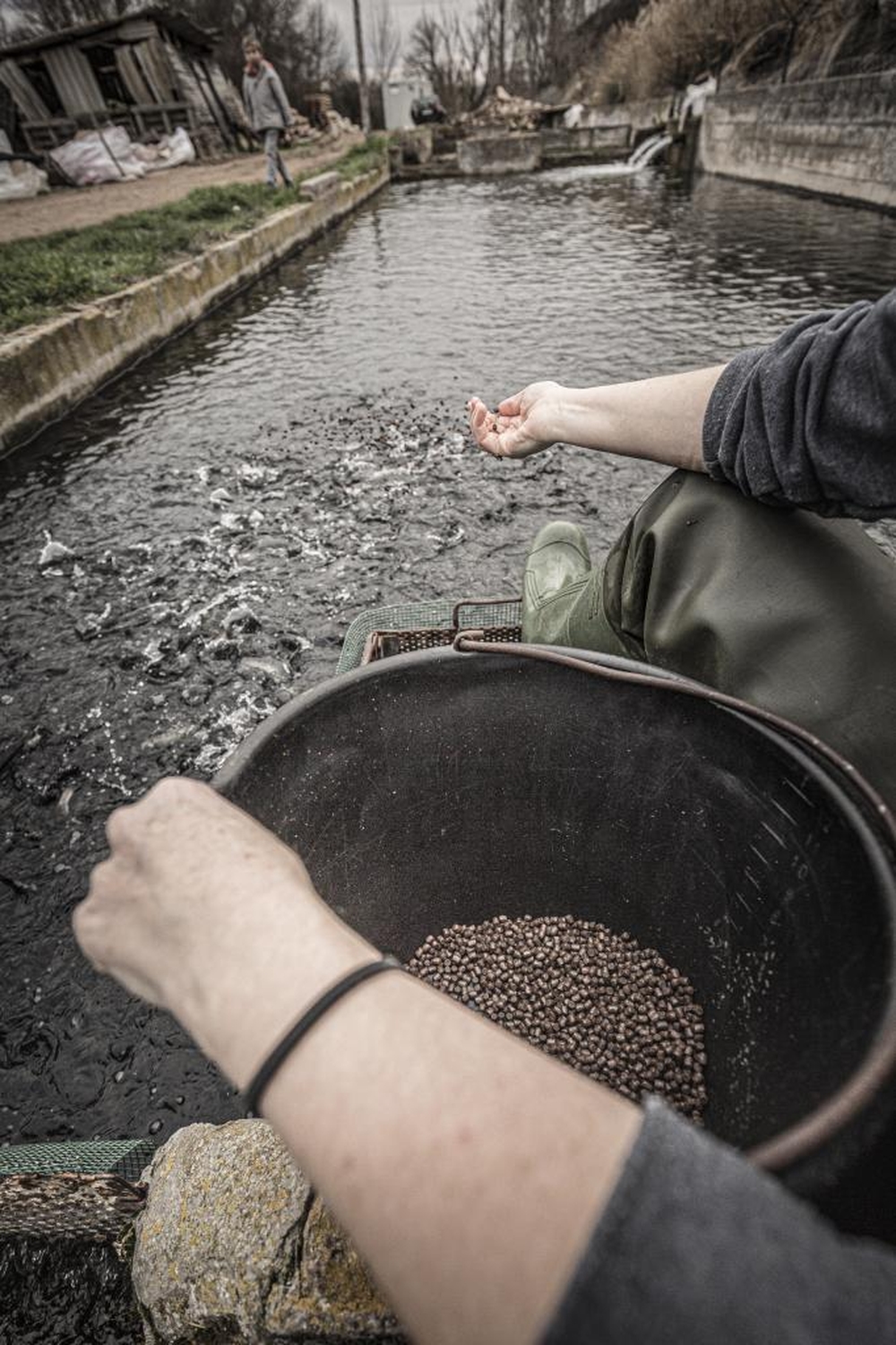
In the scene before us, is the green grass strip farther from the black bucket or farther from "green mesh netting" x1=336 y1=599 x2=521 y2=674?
the black bucket

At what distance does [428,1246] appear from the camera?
443mm

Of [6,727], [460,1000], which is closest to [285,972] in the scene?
[460,1000]

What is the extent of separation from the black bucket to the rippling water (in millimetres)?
827

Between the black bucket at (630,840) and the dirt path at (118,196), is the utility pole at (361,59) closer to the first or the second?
the dirt path at (118,196)

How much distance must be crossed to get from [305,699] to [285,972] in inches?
27.7

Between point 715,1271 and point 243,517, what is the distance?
3.99 meters

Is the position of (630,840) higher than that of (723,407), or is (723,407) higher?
(723,407)

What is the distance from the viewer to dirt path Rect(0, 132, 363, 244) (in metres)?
9.98

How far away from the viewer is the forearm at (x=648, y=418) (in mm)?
1352

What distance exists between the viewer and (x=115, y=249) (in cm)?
709

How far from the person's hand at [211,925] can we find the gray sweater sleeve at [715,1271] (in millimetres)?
262

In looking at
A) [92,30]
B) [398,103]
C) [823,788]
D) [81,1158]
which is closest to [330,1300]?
[81,1158]

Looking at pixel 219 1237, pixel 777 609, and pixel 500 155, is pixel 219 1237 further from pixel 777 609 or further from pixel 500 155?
pixel 500 155

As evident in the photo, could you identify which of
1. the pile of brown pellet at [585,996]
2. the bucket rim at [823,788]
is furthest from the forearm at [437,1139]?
the pile of brown pellet at [585,996]
